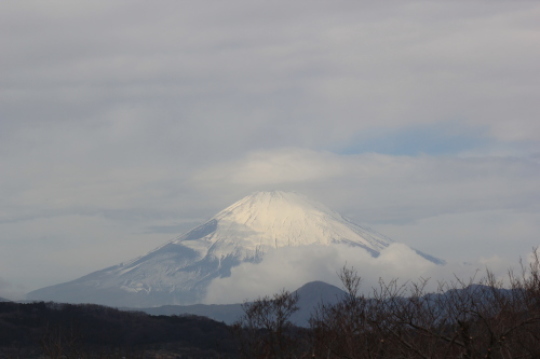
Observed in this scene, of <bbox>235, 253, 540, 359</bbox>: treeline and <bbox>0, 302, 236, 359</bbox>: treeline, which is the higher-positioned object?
<bbox>0, 302, 236, 359</bbox>: treeline

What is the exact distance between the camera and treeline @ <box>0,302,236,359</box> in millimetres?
84562

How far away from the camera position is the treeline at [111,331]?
8456 cm

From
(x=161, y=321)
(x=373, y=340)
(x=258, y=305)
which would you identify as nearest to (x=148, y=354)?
(x=161, y=321)

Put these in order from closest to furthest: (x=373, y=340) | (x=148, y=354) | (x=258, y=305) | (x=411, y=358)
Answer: (x=411, y=358) < (x=373, y=340) < (x=258, y=305) < (x=148, y=354)

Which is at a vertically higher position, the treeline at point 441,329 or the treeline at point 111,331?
the treeline at point 111,331

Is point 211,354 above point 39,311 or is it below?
below

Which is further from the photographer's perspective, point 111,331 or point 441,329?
point 111,331

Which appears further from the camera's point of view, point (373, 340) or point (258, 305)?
point (258, 305)

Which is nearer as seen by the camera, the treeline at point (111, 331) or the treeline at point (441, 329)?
the treeline at point (441, 329)

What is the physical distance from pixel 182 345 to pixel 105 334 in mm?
10481

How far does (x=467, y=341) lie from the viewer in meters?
14.1

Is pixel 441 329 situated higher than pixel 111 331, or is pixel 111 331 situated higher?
pixel 111 331

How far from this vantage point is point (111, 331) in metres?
97.1

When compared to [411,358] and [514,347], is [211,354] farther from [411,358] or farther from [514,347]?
[411,358]
